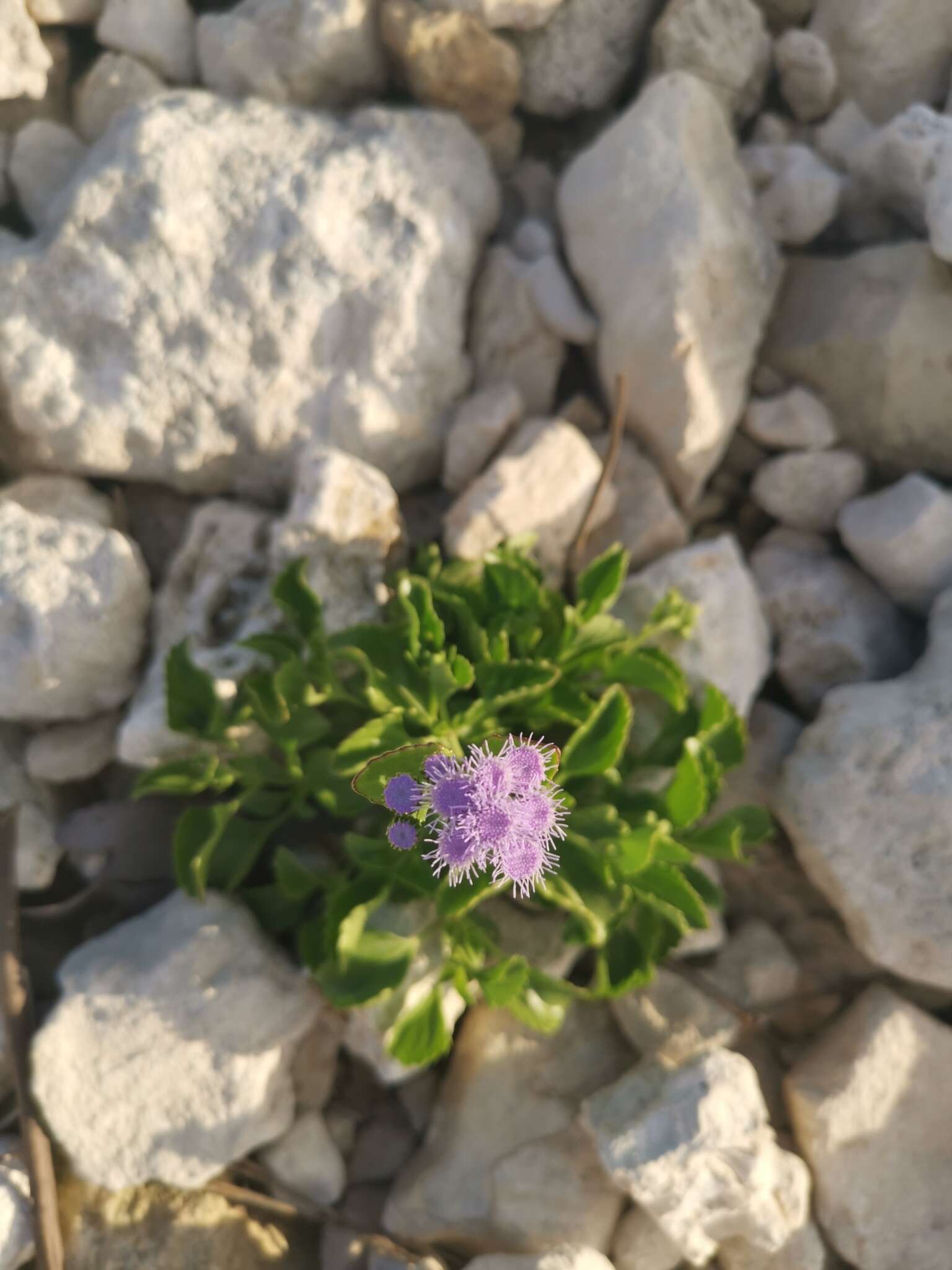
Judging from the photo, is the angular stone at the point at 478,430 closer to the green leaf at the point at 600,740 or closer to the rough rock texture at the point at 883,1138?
the green leaf at the point at 600,740

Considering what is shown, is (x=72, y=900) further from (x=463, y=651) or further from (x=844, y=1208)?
(x=844, y=1208)

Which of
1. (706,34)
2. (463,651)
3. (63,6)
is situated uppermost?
(706,34)

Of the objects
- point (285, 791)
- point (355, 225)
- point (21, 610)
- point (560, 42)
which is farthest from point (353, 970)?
point (560, 42)

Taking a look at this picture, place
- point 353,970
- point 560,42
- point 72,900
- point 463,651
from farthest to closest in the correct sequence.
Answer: point 560,42 < point 72,900 < point 463,651 < point 353,970

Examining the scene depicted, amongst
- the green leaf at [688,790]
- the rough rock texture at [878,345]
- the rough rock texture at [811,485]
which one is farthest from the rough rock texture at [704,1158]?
the rough rock texture at [878,345]

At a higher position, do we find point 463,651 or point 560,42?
point 560,42

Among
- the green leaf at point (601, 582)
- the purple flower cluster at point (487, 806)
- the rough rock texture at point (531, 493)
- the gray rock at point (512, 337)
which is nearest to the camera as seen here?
the purple flower cluster at point (487, 806)
